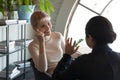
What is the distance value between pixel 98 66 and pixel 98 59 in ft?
0.15

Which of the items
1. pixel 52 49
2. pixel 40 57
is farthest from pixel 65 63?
pixel 52 49

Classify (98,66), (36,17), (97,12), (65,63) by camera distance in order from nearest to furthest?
1. (98,66)
2. (65,63)
3. (36,17)
4. (97,12)

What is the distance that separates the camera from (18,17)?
13.1 ft

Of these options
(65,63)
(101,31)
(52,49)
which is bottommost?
(52,49)

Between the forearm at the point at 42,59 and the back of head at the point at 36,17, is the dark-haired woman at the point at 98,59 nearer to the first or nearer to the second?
the forearm at the point at 42,59

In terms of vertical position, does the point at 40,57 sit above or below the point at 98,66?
below

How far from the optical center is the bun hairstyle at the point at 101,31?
162 cm

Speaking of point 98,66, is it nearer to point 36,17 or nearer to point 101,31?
point 101,31

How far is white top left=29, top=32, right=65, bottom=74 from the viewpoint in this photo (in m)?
2.29

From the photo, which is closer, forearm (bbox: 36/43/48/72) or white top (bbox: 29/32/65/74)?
forearm (bbox: 36/43/48/72)

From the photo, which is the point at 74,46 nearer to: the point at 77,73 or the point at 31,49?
the point at 77,73

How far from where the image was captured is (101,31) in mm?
1621

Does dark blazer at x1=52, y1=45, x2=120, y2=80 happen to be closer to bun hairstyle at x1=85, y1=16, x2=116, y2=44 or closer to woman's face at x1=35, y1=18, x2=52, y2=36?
bun hairstyle at x1=85, y1=16, x2=116, y2=44

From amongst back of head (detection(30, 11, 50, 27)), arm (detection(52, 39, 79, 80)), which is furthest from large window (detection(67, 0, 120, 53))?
arm (detection(52, 39, 79, 80))
